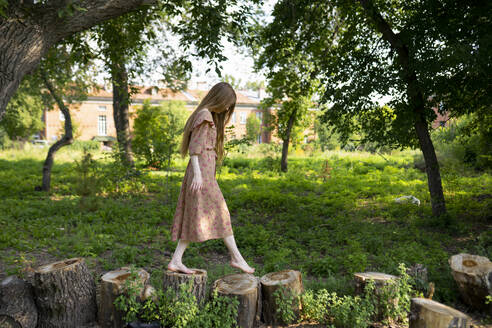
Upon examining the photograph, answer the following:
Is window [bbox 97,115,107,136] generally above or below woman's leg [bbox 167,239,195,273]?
above

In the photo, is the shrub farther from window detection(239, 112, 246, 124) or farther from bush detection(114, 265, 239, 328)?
window detection(239, 112, 246, 124)

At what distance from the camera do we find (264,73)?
9539mm

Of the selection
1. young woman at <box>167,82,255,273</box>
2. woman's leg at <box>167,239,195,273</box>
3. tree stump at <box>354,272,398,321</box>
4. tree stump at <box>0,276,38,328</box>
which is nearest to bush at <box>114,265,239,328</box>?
woman's leg at <box>167,239,195,273</box>

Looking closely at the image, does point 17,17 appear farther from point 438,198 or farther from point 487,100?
point 438,198

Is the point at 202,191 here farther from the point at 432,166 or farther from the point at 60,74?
the point at 60,74

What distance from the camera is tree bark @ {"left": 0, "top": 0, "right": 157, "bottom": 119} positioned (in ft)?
12.5

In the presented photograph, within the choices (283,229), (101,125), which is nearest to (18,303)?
(283,229)

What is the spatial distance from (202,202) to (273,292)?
1.17m

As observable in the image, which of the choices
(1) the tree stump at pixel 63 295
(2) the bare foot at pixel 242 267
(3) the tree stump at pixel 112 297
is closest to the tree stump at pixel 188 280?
(3) the tree stump at pixel 112 297

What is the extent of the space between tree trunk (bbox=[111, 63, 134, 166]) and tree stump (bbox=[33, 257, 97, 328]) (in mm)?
5240

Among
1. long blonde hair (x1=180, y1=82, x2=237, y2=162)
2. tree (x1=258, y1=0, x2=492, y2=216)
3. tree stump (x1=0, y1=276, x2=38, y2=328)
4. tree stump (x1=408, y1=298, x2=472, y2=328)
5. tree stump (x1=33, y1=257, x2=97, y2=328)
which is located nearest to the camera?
tree stump (x1=408, y1=298, x2=472, y2=328)

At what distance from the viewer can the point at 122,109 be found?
1389 centimetres

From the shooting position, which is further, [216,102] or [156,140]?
[156,140]

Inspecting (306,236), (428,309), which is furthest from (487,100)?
(428,309)
